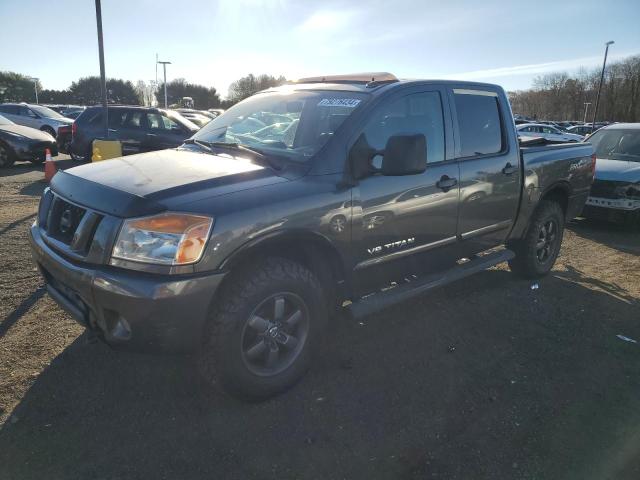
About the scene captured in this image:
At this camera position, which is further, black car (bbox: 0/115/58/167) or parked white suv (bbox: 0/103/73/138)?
parked white suv (bbox: 0/103/73/138)

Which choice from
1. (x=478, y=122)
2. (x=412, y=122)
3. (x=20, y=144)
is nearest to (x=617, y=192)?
(x=478, y=122)

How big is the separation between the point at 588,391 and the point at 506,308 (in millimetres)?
1392

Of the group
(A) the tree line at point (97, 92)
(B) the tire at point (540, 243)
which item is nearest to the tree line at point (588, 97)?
(A) the tree line at point (97, 92)

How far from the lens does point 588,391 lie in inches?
127

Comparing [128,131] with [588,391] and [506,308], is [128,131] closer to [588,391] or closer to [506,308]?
[506,308]

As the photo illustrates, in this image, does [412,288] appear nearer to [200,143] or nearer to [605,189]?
[200,143]

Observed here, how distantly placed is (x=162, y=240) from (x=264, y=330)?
82cm

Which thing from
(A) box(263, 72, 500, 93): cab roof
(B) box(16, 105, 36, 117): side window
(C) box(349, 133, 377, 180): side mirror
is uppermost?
(A) box(263, 72, 500, 93): cab roof

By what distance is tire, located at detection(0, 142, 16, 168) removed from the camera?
41.2 ft

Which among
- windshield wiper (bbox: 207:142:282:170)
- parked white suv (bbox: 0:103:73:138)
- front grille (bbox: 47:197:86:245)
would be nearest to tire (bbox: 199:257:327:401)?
windshield wiper (bbox: 207:142:282:170)

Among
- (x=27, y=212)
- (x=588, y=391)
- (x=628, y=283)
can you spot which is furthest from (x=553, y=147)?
(x=27, y=212)

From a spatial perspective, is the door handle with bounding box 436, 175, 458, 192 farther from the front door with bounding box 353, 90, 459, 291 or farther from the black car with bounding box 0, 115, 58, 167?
the black car with bounding box 0, 115, 58, 167

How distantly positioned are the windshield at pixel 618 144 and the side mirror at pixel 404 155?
7207mm

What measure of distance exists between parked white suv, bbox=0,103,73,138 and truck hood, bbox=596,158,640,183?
18653 mm
